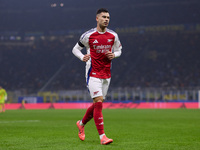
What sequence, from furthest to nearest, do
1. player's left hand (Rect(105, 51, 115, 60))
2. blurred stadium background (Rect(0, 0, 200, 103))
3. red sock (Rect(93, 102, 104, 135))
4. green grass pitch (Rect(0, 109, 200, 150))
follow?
blurred stadium background (Rect(0, 0, 200, 103))
player's left hand (Rect(105, 51, 115, 60))
red sock (Rect(93, 102, 104, 135))
green grass pitch (Rect(0, 109, 200, 150))

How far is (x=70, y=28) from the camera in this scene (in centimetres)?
5384

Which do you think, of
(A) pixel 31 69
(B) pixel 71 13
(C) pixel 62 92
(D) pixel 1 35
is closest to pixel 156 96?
(C) pixel 62 92

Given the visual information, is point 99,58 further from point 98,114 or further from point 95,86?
point 98,114

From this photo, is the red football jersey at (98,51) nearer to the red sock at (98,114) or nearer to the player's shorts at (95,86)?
the player's shorts at (95,86)

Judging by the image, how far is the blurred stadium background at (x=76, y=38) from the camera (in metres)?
42.7

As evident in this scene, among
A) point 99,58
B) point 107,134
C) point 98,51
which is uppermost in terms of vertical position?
point 98,51

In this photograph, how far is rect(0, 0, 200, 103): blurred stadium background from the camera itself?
4272 cm

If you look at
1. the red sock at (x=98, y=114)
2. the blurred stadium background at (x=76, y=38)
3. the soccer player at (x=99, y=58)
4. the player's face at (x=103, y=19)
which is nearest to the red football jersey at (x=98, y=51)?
the soccer player at (x=99, y=58)

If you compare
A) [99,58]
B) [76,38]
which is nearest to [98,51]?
[99,58]

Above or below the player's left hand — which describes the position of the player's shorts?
below

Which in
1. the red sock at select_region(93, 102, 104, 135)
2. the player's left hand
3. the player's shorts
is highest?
the player's left hand

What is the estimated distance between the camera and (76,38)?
5266 cm

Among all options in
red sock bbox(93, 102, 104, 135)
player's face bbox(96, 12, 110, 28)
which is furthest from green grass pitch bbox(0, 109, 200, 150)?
player's face bbox(96, 12, 110, 28)

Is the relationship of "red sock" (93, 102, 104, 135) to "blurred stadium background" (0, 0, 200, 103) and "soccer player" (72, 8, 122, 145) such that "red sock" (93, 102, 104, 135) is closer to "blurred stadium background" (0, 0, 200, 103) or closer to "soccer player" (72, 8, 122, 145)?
"soccer player" (72, 8, 122, 145)
